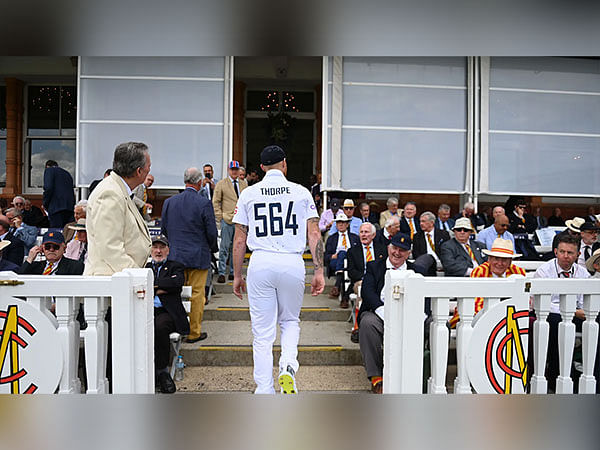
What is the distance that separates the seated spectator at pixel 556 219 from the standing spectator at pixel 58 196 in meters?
8.51

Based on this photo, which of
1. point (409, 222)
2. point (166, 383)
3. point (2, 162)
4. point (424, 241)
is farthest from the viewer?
point (2, 162)

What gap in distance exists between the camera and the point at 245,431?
0.29m

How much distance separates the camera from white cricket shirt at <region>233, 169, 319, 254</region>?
12.1 ft

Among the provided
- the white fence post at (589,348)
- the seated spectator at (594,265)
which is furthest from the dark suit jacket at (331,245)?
the white fence post at (589,348)

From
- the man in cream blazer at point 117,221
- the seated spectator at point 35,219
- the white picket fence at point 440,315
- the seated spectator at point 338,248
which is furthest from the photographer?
the seated spectator at point 35,219

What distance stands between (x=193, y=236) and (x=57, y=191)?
11.3 feet

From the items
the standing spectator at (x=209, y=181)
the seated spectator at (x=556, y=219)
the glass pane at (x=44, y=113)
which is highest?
the glass pane at (x=44, y=113)

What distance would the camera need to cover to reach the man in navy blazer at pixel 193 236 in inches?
215

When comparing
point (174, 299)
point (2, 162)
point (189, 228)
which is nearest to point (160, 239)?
point (189, 228)

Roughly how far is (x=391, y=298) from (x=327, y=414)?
2.43 meters

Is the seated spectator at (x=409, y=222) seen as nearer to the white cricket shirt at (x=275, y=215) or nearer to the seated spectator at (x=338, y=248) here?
the seated spectator at (x=338, y=248)

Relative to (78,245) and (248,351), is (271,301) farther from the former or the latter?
(78,245)

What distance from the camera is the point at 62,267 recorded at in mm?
4758

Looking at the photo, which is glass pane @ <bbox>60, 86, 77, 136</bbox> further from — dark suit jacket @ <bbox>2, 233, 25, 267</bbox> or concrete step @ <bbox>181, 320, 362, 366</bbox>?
concrete step @ <bbox>181, 320, 362, 366</bbox>
